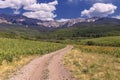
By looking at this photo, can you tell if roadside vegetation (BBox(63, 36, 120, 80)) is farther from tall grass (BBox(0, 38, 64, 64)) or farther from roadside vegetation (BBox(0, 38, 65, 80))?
tall grass (BBox(0, 38, 64, 64))

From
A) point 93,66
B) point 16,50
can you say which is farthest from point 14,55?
point 93,66

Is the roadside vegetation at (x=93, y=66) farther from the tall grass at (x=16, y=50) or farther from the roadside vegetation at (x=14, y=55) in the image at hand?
A: the tall grass at (x=16, y=50)

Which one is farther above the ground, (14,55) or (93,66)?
(14,55)

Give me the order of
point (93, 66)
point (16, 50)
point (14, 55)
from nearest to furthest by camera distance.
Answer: point (93, 66) < point (14, 55) < point (16, 50)

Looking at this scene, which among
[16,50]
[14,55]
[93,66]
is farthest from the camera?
[16,50]

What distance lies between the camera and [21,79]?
22.3 metres

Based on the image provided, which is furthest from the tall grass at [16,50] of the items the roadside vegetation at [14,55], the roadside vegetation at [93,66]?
the roadside vegetation at [93,66]

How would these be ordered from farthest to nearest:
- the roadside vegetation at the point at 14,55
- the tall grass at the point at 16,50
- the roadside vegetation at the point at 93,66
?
1. the tall grass at the point at 16,50
2. the roadside vegetation at the point at 14,55
3. the roadside vegetation at the point at 93,66

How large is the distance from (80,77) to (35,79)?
3.99 metres

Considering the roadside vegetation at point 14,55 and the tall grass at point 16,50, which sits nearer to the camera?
the roadside vegetation at point 14,55

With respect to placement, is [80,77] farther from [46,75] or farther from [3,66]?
[3,66]

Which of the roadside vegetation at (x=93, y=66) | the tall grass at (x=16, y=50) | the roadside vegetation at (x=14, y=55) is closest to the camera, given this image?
the roadside vegetation at (x=93, y=66)

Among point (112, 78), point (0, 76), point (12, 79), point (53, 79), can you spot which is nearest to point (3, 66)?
point (0, 76)

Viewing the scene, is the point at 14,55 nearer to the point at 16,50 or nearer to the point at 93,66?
the point at 16,50
